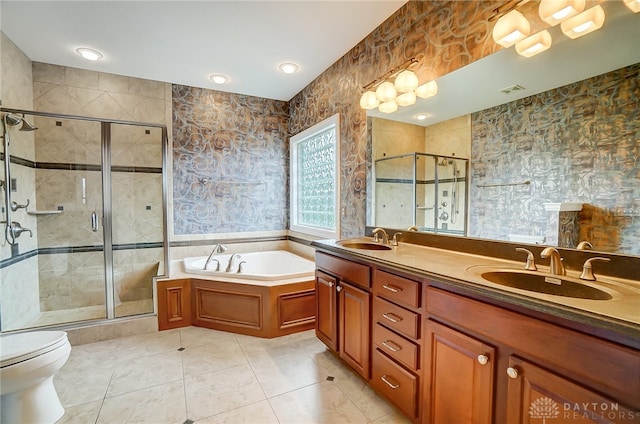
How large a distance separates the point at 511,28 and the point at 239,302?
9.01 feet

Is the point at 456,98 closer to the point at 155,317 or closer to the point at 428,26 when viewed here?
the point at 428,26

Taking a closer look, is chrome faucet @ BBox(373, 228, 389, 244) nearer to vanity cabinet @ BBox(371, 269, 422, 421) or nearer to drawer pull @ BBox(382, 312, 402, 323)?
vanity cabinet @ BBox(371, 269, 422, 421)

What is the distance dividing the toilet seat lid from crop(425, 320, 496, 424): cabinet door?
79.0 inches

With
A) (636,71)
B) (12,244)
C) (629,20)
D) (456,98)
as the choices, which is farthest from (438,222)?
(12,244)

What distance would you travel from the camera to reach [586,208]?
127 centimetres

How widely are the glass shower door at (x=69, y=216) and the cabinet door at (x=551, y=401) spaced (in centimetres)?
341

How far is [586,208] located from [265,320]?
7.73ft

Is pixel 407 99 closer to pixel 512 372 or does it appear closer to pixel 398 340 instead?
pixel 398 340

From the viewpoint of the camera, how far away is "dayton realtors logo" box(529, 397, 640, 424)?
77 centimetres

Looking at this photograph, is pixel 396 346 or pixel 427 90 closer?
pixel 396 346

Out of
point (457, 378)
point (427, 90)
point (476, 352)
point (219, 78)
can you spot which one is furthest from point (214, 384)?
point (219, 78)

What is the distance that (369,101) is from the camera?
2.37m

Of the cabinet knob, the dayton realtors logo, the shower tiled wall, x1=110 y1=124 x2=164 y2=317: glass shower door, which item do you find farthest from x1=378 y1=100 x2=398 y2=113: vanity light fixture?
the shower tiled wall

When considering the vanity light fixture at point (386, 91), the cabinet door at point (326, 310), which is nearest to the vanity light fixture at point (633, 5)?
the vanity light fixture at point (386, 91)
